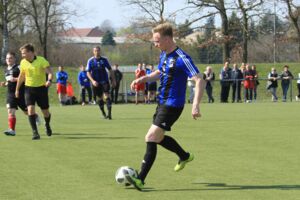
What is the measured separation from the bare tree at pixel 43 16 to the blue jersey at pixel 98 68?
125 ft

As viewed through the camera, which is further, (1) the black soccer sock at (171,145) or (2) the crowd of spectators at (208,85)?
(2) the crowd of spectators at (208,85)

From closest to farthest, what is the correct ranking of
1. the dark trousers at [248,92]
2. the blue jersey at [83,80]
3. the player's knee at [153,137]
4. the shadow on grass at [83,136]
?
the player's knee at [153,137] < the shadow on grass at [83,136] < the blue jersey at [83,80] < the dark trousers at [248,92]

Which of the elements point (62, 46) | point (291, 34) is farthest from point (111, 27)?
point (291, 34)

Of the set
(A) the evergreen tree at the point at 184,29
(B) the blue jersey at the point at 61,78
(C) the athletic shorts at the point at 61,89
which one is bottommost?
(C) the athletic shorts at the point at 61,89

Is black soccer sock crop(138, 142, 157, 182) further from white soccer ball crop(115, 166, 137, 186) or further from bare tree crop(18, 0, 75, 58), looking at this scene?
bare tree crop(18, 0, 75, 58)

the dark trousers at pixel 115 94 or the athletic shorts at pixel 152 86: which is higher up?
the athletic shorts at pixel 152 86

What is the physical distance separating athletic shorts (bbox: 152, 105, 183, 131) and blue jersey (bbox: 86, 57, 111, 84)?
10.3m

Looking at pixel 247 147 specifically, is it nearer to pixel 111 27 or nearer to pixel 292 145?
pixel 292 145

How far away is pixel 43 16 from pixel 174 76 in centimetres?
5280

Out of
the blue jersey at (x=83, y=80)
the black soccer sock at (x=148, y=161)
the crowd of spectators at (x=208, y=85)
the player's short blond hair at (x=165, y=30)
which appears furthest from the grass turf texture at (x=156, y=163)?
the blue jersey at (x=83, y=80)

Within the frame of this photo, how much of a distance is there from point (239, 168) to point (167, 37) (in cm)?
239

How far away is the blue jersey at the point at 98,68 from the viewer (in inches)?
718

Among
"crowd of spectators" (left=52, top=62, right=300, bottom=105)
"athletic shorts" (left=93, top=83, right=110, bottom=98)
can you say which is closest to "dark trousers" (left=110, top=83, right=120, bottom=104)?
"crowd of spectators" (left=52, top=62, right=300, bottom=105)

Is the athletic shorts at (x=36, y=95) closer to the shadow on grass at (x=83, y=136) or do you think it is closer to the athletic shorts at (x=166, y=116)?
the shadow on grass at (x=83, y=136)
